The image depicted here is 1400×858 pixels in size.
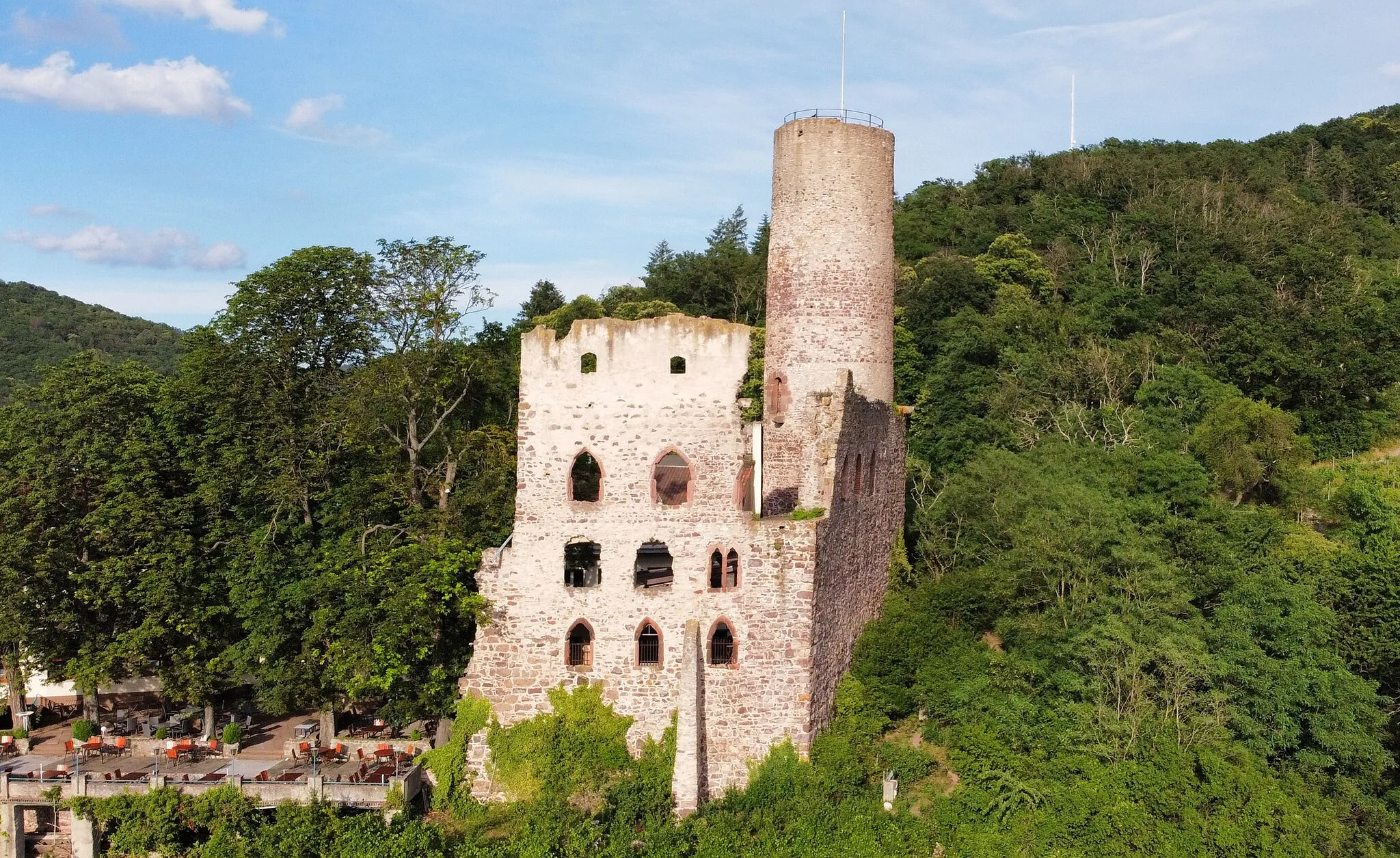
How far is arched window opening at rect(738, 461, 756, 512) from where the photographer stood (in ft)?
79.2

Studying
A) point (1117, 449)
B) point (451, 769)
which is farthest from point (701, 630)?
point (1117, 449)

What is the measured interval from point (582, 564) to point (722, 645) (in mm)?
5067

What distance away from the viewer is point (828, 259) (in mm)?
25125

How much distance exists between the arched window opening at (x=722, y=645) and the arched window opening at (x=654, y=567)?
1.53 metres

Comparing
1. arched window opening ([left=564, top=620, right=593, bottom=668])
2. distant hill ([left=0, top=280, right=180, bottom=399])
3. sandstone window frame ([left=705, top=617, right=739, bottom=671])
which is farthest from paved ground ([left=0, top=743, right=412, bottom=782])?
distant hill ([left=0, top=280, right=180, bottom=399])

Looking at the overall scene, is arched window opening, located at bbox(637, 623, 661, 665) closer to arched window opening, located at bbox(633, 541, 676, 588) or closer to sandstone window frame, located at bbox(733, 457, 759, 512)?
arched window opening, located at bbox(633, 541, 676, 588)

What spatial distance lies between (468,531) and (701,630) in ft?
28.9

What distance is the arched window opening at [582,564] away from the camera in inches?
985

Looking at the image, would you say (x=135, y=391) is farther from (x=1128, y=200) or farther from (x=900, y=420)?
(x=1128, y=200)

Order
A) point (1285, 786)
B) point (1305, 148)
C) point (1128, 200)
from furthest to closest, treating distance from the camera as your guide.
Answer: point (1305, 148), point (1128, 200), point (1285, 786)

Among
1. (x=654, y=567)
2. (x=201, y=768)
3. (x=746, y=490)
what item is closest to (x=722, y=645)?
(x=746, y=490)

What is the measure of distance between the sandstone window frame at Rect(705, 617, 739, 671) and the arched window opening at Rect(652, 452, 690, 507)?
10.1 ft

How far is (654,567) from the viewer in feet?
94.1

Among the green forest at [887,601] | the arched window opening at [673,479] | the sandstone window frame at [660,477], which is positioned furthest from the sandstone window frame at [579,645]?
the arched window opening at [673,479]
